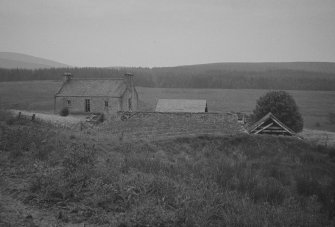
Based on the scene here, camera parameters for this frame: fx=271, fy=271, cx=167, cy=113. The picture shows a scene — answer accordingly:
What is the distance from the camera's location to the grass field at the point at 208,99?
69.2 meters

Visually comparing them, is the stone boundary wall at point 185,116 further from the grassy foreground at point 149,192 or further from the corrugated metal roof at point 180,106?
the corrugated metal roof at point 180,106

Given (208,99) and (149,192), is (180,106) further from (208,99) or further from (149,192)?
(208,99)

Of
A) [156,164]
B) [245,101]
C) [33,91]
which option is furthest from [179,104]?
[33,91]

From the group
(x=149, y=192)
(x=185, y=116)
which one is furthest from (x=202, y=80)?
(x=149, y=192)

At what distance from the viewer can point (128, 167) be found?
793cm

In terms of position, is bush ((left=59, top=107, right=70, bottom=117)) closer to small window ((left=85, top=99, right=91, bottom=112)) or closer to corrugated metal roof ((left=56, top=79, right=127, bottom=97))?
corrugated metal roof ((left=56, top=79, right=127, bottom=97))

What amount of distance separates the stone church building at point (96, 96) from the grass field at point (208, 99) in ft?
50.3

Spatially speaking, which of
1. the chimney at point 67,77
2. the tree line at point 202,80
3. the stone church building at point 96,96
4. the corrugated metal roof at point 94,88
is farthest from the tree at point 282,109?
the tree line at point 202,80

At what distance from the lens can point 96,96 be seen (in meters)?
45.6

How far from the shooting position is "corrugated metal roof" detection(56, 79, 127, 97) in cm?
4591

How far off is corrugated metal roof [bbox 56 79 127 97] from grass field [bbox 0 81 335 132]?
51.3ft

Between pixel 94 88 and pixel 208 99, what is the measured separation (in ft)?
161

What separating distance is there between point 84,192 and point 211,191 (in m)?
2.77

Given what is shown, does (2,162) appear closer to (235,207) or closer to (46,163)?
(46,163)
